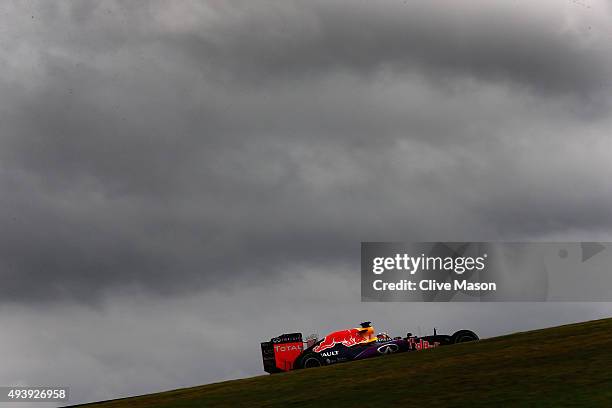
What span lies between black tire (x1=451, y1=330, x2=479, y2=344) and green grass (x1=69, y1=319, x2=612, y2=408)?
170 cm

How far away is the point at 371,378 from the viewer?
1216 inches

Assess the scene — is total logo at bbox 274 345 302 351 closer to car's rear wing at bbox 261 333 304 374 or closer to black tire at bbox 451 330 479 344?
car's rear wing at bbox 261 333 304 374

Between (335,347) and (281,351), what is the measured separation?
8.65 ft

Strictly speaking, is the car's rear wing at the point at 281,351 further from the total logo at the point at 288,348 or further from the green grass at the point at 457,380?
the green grass at the point at 457,380

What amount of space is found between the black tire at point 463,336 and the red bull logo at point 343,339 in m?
4.51

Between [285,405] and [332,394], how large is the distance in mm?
1696

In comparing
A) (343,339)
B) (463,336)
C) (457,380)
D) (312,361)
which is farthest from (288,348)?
(457,380)

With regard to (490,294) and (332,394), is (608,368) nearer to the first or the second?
(332,394)

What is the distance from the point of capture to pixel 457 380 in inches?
1067

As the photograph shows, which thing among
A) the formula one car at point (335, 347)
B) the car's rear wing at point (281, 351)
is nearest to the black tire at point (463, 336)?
the formula one car at point (335, 347)

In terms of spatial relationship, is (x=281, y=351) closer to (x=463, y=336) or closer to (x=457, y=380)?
(x=463, y=336)

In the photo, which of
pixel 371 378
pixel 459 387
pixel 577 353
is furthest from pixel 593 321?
pixel 459 387

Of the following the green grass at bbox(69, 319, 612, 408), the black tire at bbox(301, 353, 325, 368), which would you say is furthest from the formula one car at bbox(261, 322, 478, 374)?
the green grass at bbox(69, 319, 612, 408)

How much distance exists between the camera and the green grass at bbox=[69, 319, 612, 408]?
76.0 ft
